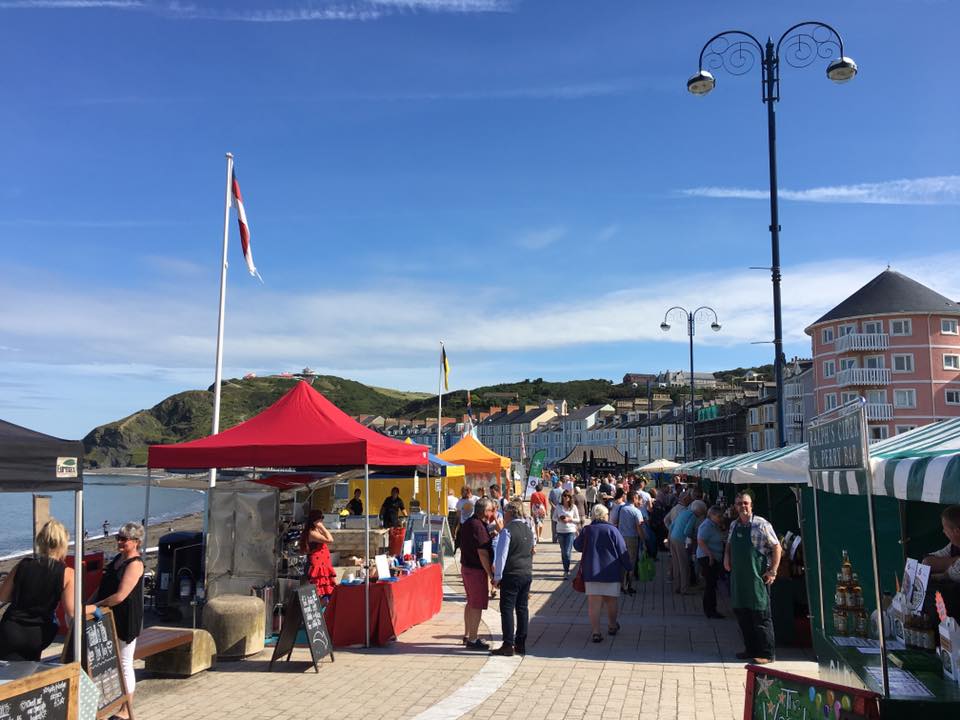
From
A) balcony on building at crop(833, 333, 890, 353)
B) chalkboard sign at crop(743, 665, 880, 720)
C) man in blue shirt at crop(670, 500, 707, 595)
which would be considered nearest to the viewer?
chalkboard sign at crop(743, 665, 880, 720)

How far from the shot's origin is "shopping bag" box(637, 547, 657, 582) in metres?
15.4

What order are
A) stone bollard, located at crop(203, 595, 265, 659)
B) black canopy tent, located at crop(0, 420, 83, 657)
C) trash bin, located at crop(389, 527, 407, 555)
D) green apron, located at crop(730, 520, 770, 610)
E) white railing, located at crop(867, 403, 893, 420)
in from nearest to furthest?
black canopy tent, located at crop(0, 420, 83, 657), green apron, located at crop(730, 520, 770, 610), stone bollard, located at crop(203, 595, 265, 659), trash bin, located at crop(389, 527, 407, 555), white railing, located at crop(867, 403, 893, 420)

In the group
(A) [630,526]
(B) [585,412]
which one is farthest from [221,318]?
(B) [585,412]

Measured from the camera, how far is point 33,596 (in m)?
5.65

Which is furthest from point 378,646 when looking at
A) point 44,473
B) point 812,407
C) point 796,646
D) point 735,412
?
point 735,412

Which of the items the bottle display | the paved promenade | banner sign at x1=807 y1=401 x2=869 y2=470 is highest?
banner sign at x1=807 y1=401 x2=869 y2=470

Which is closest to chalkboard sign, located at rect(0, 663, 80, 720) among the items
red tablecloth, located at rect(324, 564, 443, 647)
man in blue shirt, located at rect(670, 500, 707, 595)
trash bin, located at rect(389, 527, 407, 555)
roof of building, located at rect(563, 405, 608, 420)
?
red tablecloth, located at rect(324, 564, 443, 647)

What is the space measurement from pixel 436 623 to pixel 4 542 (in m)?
41.5

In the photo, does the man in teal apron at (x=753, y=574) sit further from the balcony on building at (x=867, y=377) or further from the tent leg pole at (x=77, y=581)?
the balcony on building at (x=867, y=377)

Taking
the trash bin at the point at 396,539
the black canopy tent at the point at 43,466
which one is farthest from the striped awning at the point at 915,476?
the trash bin at the point at 396,539

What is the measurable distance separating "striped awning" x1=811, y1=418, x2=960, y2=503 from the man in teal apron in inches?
111

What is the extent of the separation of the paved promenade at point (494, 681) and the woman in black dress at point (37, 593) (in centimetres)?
171

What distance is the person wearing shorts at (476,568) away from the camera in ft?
31.2

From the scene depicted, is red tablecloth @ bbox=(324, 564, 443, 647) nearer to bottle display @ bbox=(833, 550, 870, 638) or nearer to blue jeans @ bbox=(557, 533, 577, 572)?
bottle display @ bbox=(833, 550, 870, 638)
